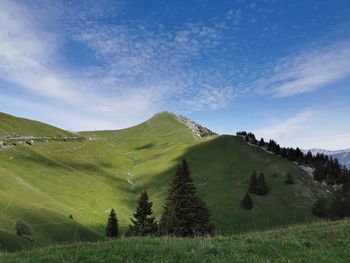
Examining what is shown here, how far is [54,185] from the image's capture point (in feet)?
344

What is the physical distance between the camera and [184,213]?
182ft

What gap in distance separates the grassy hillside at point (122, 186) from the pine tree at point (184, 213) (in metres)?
18.1

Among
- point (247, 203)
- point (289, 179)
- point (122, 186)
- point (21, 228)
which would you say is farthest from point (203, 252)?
point (122, 186)

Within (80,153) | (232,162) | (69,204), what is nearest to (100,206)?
(69,204)

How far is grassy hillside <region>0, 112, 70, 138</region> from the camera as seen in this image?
158 meters

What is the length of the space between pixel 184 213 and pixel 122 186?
76.0 m

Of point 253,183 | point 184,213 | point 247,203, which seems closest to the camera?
point 184,213

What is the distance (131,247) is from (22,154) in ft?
368

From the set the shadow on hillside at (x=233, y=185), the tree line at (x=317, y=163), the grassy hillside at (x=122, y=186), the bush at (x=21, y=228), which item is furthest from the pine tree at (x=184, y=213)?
the tree line at (x=317, y=163)

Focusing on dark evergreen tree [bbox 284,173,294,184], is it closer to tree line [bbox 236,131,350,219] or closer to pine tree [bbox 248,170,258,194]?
tree line [bbox 236,131,350,219]

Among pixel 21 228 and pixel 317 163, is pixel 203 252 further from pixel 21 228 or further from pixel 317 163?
pixel 317 163

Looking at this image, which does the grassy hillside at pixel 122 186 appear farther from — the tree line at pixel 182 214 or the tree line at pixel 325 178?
the tree line at pixel 182 214

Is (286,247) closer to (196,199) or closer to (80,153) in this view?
(196,199)

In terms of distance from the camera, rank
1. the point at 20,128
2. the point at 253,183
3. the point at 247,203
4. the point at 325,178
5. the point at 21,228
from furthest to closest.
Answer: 1. the point at 20,128
2. the point at 325,178
3. the point at 253,183
4. the point at 247,203
5. the point at 21,228
